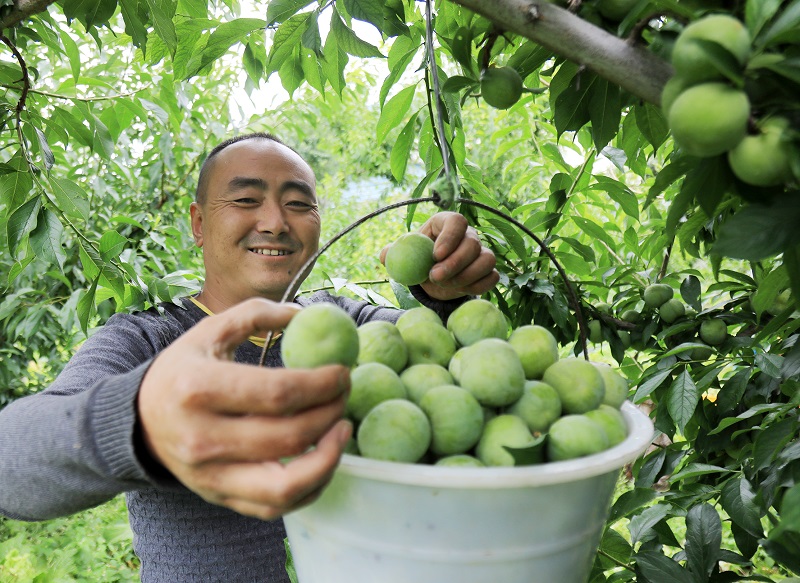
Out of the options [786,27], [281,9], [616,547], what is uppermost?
[786,27]

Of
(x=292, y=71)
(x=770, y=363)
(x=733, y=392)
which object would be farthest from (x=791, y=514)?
(x=292, y=71)

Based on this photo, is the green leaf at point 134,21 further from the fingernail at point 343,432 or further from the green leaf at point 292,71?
the fingernail at point 343,432

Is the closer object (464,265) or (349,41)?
(464,265)

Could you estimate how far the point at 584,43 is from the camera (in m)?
0.79

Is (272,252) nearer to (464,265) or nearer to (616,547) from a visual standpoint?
(464,265)

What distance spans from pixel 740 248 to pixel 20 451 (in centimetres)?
99

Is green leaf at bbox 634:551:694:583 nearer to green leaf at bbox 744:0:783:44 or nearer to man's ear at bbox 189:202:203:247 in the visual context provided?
green leaf at bbox 744:0:783:44

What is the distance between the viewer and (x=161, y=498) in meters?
1.67

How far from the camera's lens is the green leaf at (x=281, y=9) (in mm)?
1361

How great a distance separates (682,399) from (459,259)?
697 mm

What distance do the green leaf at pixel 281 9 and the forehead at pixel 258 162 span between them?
0.68 m

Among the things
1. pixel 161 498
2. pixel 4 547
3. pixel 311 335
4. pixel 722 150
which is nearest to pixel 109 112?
pixel 161 498

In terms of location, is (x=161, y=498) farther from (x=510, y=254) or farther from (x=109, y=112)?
(x=109, y=112)

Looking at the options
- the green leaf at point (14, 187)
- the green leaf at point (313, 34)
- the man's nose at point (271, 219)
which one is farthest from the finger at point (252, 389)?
the man's nose at point (271, 219)
